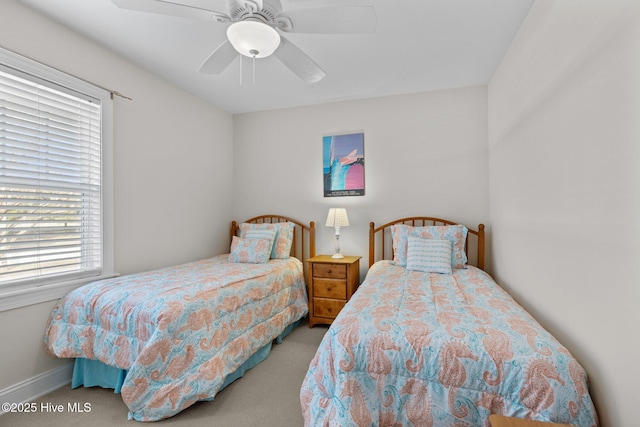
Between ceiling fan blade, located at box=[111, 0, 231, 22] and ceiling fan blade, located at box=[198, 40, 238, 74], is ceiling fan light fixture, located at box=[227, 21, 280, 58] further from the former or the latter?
ceiling fan blade, located at box=[198, 40, 238, 74]

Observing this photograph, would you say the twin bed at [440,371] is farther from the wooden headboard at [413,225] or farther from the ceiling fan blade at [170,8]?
the ceiling fan blade at [170,8]

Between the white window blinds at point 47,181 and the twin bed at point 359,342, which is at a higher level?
the white window blinds at point 47,181

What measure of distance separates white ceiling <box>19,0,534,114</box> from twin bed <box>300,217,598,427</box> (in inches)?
74.9

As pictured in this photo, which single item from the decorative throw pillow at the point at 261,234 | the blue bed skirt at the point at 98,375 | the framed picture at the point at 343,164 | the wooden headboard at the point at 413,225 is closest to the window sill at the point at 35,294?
the blue bed skirt at the point at 98,375

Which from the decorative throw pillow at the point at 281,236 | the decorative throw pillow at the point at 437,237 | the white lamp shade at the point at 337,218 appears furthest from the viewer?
the decorative throw pillow at the point at 281,236

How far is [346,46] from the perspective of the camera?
236cm

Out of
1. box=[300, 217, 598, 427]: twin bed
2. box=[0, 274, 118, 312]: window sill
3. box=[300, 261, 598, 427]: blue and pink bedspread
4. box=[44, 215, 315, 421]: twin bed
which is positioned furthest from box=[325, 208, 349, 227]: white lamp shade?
box=[0, 274, 118, 312]: window sill

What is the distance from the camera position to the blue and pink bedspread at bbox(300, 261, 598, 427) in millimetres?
1146

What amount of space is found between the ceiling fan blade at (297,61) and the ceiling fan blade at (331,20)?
125 mm

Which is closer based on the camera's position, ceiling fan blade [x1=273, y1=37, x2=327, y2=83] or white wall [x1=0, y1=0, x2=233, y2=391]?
ceiling fan blade [x1=273, y1=37, x2=327, y2=83]

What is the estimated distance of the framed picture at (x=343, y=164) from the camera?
137 inches

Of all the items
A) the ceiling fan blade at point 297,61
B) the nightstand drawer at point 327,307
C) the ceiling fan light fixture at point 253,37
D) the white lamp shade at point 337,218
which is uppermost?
the ceiling fan blade at point 297,61

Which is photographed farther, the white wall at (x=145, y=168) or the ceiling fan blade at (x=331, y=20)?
the white wall at (x=145, y=168)

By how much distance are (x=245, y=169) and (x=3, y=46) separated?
2.41m
